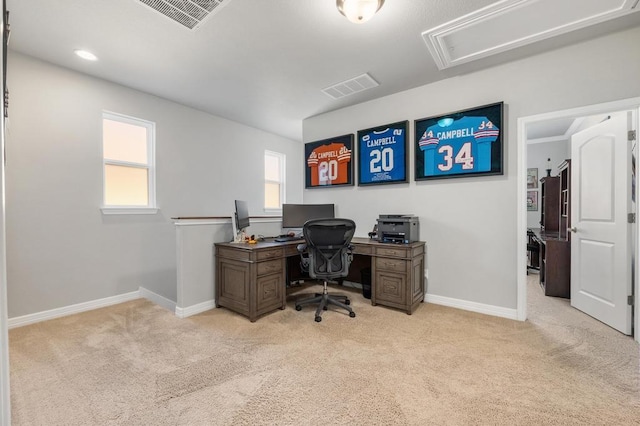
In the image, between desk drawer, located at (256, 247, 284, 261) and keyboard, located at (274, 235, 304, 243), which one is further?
keyboard, located at (274, 235, 304, 243)

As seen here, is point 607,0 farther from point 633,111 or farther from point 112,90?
point 112,90

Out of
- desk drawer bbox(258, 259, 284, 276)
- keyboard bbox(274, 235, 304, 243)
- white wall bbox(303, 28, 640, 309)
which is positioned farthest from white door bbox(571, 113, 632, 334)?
desk drawer bbox(258, 259, 284, 276)

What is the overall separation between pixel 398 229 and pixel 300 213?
1.40 m

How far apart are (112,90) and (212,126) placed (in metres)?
1.38

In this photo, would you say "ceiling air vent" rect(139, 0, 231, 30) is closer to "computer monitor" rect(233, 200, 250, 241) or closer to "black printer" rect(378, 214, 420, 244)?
"computer monitor" rect(233, 200, 250, 241)

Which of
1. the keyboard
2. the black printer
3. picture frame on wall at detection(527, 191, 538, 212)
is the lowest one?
the keyboard

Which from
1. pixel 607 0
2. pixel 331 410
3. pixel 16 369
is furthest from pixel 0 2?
pixel 607 0

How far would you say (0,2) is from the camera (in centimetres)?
90

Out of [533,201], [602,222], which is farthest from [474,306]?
[533,201]

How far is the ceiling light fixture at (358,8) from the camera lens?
1938 millimetres

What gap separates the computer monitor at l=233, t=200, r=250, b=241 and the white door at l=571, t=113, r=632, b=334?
12.6 ft

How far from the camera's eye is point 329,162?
169 inches

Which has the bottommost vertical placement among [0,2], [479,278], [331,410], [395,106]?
[331,410]

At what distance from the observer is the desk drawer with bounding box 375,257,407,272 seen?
3048 mm
